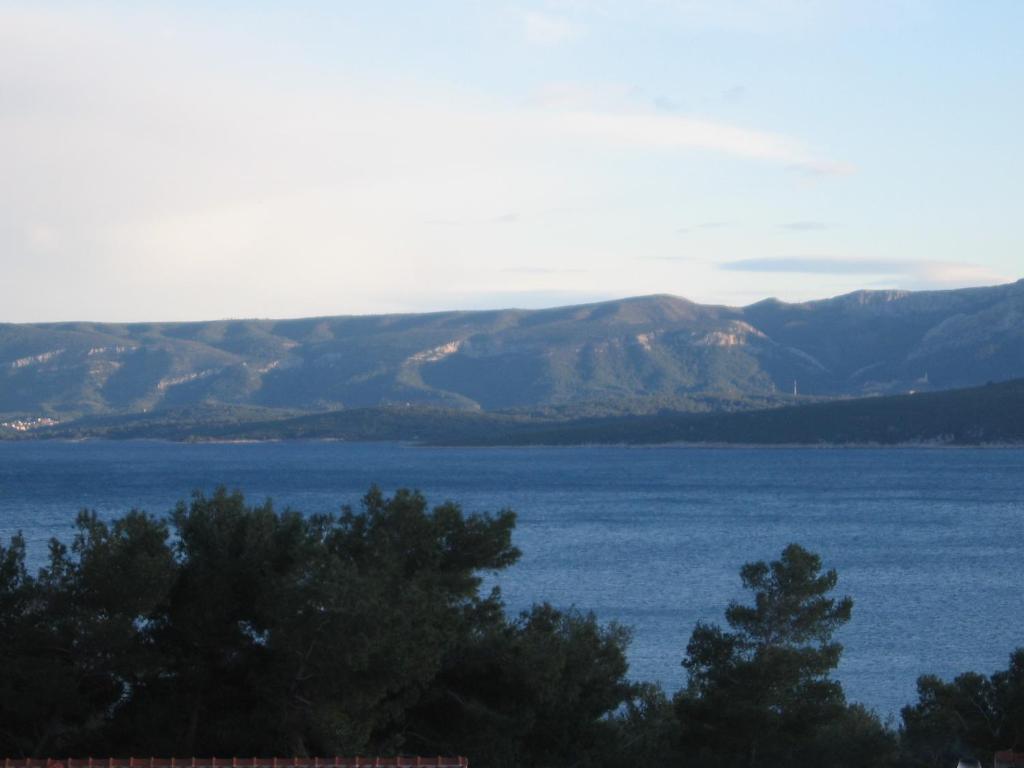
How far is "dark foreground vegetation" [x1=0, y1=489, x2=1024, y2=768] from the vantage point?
19062 millimetres

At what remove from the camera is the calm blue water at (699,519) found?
1777 inches

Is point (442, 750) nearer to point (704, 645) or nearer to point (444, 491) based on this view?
point (704, 645)

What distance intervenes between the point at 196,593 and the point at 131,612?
106 cm

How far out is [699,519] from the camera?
8962 centimetres

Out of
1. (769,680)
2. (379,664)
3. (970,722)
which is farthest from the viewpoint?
(769,680)

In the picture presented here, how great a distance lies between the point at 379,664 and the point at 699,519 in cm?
7210

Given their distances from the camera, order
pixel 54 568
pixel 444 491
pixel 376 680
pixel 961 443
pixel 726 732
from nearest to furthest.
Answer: pixel 376 680 → pixel 54 568 → pixel 726 732 → pixel 444 491 → pixel 961 443

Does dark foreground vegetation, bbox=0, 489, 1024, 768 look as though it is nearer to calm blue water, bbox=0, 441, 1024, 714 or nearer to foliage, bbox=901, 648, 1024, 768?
foliage, bbox=901, 648, 1024, 768

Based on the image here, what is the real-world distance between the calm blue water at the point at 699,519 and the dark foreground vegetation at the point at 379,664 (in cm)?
1311

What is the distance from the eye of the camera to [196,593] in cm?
2033

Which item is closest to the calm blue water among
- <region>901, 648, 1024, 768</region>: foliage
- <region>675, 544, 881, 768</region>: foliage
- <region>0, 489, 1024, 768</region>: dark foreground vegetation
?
<region>675, 544, 881, 768</region>: foliage

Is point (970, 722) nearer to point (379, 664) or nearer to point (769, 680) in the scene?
point (769, 680)

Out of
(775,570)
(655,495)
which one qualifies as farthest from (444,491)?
(775,570)

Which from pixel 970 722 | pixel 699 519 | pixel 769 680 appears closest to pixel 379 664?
pixel 769 680
